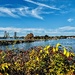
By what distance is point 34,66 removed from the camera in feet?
24.8

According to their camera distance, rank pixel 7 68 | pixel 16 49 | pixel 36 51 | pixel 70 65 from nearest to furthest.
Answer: pixel 7 68 → pixel 70 65 → pixel 36 51 → pixel 16 49

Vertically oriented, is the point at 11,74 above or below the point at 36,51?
below

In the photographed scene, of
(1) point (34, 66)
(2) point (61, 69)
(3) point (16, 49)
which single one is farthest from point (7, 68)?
(3) point (16, 49)

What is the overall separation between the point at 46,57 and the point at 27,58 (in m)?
0.87

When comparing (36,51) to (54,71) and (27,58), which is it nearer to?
(27,58)

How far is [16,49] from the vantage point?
32.7ft

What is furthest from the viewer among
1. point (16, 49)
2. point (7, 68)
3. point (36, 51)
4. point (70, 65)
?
point (16, 49)

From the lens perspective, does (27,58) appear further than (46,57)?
Yes

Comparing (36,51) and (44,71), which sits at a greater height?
(36,51)

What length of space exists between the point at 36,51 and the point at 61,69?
1.42m

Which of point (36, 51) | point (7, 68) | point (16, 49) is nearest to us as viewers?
point (7, 68)

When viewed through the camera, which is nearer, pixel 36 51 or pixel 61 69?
pixel 61 69

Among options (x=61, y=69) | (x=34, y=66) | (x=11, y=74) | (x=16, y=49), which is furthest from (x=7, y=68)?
(x=16, y=49)

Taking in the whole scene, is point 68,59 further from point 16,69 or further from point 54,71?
point 16,69
